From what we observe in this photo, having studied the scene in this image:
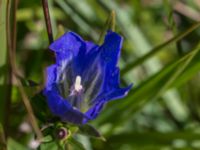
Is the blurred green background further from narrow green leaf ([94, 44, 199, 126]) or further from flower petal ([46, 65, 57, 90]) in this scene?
flower petal ([46, 65, 57, 90])

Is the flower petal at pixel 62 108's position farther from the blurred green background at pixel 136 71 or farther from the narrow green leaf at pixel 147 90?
the narrow green leaf at pixel 147 90

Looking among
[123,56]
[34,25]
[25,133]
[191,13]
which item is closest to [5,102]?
[25,133]

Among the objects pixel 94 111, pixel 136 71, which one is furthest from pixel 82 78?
pixel 136 71

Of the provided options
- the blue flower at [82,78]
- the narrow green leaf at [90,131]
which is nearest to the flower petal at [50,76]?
the blue flower at [82,78]

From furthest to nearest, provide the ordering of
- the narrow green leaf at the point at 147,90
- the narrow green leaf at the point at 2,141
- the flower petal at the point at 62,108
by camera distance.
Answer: the narrow green leaf at the point at 147,90 → the narrow green leaf at the point at 2,141 → the flower petal at the point at 62,108

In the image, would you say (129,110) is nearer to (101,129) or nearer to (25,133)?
(101,129)

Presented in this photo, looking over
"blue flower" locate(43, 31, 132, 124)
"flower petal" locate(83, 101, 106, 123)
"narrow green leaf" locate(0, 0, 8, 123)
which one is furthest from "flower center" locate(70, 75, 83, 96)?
"narrow green leaf" locate(0, 0, 8, 123)
